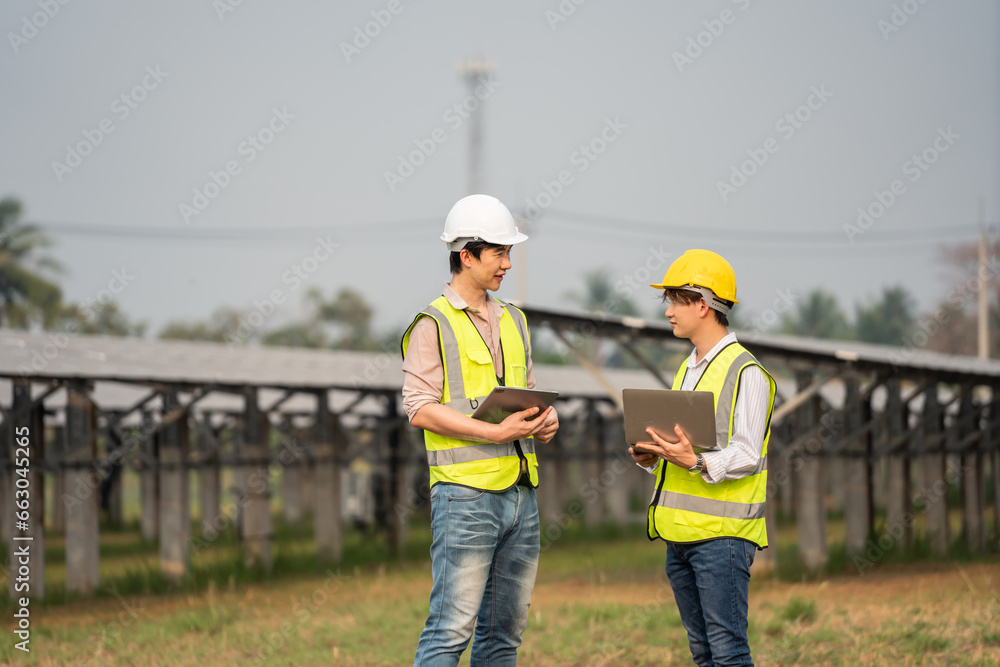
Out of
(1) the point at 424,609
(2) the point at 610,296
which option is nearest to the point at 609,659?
(1) the point at 424,609

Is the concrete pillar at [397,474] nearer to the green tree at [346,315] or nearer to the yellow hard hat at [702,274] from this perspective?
the yellow hard hat at [702,274]

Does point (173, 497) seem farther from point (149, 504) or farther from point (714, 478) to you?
point (714, 478)

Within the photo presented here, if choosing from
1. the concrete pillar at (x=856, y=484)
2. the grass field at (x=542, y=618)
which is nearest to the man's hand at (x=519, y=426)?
the grass field at (x=542, y=618)

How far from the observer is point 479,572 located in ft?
12.4

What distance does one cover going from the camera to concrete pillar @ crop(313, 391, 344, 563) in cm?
1508

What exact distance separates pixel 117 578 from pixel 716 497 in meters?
10.5

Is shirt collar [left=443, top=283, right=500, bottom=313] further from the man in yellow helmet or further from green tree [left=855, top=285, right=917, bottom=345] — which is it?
green tree [left=855, top=285, right=917, bottom=345]

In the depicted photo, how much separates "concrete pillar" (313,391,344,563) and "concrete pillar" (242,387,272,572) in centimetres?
113

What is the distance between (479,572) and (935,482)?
12808 millimetres

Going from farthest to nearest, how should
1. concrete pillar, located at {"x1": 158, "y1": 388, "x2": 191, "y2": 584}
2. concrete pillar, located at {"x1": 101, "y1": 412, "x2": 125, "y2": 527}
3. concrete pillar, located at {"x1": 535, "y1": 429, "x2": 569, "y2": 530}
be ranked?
1. concrete pillar, located at {"x1": 101, "y1": 412, "x2": 125, "y2": 527}
2. concrete pillar, located at {"x1": 535, "y1": 429, "x2": 569, "y2": 530}
3. concrete pillar, located at {"x1": 158, "y1": 388, "x2": 191, "y2": 584}

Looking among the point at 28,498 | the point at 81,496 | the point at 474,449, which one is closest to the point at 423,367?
the point at 474,449

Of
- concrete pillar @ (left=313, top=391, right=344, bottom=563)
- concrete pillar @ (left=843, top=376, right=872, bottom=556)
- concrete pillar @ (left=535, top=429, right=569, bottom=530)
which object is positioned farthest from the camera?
concrete pillar @ (left=535, top=429, right=569, bottom=530)

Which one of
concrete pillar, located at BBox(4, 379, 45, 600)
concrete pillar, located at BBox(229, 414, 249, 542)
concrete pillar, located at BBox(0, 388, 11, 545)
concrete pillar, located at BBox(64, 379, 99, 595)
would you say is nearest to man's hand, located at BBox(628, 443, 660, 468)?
concrete pillar, located at BBox(4, 379, 45, 600)

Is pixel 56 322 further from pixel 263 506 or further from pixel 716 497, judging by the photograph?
pixel 716 497
